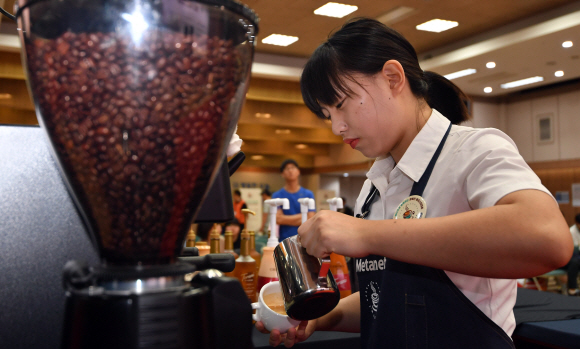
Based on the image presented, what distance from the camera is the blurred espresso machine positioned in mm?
413

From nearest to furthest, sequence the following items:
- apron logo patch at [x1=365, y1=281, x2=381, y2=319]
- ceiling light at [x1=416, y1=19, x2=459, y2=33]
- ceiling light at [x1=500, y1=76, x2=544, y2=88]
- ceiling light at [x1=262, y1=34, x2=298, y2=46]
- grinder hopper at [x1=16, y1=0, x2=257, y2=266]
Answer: grinder hopper at [x1=16, y1=0, x2=257, y2=266], apron logo patch at [x1=365, y1=281, x2=381, y2=319], ceiling light at [x1=416, y1=19, x2=459, y2=33], ceiling light at [x1=262, y1=34, x2=298, y2=46], ceiling light at [x1=500, y1=76, x2=544, y2=88]

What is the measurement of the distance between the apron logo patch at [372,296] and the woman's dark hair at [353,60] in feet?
1.27

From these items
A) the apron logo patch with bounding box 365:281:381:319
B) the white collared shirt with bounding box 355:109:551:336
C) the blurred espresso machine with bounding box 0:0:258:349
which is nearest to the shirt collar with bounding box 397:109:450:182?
the white collared shirt with bounding box 355:109:551:336

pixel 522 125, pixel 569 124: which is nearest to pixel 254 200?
pixel 522 125

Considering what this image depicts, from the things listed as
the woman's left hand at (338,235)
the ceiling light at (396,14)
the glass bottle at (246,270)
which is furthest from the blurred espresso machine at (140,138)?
the ceiling light at (396,14)

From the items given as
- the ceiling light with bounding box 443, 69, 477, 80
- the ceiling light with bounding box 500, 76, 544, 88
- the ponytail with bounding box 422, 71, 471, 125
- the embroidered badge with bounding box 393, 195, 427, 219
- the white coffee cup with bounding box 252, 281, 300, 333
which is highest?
the ceiling light with bounding box 443, 69, 477, 80

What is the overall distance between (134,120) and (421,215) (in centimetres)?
60

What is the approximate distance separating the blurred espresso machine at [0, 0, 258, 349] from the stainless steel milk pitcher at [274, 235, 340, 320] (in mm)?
257

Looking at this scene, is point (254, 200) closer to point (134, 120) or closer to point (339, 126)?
point (339, 126)

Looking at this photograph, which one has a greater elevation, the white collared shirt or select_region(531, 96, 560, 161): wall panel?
select_region(531, 96, 560, 161): wall panel

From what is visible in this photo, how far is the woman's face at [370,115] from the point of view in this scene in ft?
2.97

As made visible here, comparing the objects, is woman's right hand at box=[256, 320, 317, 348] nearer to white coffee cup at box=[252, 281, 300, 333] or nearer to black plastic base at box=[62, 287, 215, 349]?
white coffee cup at box=[252, 281, 300, 333]

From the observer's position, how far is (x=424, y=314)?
85 cm

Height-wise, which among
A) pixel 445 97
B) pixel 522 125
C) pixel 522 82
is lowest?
pixel 445 97
